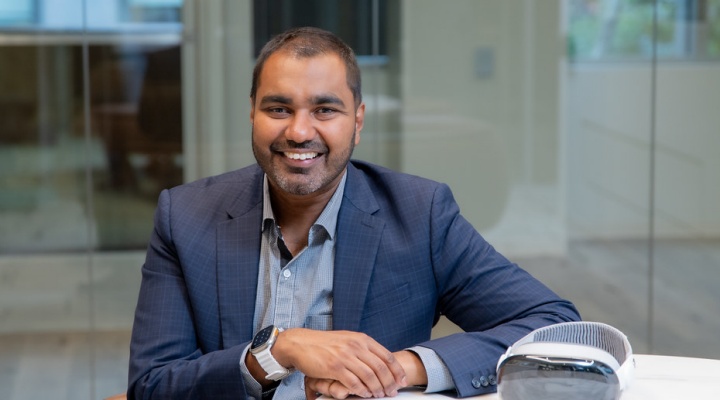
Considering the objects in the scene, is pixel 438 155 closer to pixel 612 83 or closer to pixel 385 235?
pixel 612 83

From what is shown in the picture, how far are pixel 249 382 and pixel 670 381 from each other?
0.79 m

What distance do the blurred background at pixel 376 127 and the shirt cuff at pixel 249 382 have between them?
97.3 inches

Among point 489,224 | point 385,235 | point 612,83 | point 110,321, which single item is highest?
point 612,83

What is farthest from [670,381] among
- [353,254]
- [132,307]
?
[132,307]

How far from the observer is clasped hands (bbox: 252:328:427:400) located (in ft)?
6.19

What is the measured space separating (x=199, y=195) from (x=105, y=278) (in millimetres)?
2278

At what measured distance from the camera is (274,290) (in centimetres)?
227

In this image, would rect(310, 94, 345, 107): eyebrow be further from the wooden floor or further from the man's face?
the wooden floor

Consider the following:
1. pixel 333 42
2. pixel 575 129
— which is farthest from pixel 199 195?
pixel 575 129

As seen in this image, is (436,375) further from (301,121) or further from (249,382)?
(301,121)

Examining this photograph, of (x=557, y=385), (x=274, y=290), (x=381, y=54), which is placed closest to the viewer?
(x=557, y=385)

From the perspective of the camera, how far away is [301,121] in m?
2.20

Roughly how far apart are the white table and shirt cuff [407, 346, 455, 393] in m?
0.02

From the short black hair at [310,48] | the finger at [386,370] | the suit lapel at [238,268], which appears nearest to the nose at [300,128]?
the short black hair at [310,48]
